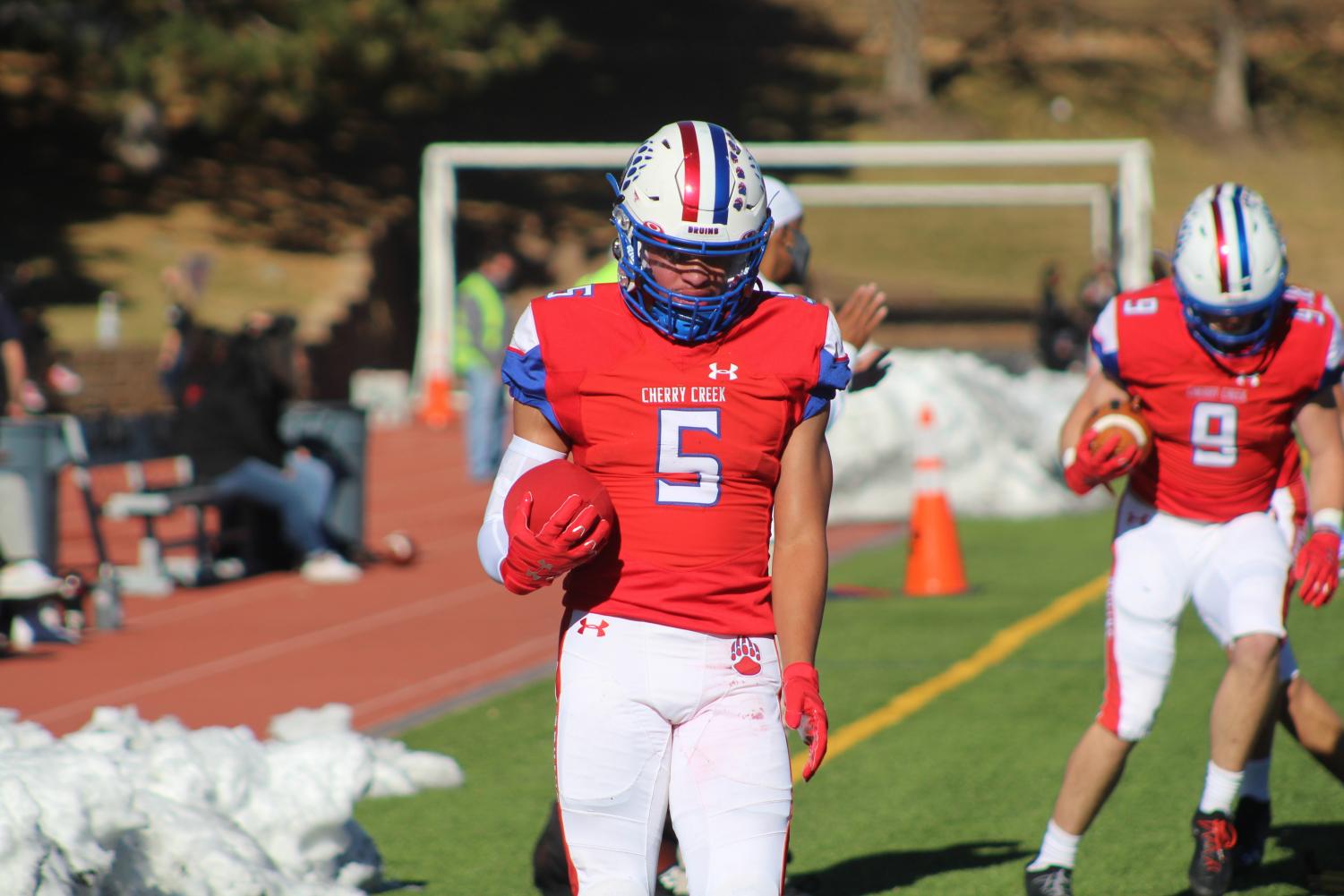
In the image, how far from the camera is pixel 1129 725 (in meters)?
5.27

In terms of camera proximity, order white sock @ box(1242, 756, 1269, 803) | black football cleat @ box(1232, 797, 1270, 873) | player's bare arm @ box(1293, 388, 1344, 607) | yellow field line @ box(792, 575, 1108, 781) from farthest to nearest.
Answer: yellow field line @ box(792, 575, 1108, 781)
white sock @ box(1242, 756, 1269, 803)
black football cleat @ box(1232, 797, 1270, 873)
player's bare arm @ box(1293, 388, 1344, 607)

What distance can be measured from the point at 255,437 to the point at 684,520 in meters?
8.72

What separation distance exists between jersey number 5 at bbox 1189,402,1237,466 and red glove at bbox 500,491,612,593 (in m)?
2.47

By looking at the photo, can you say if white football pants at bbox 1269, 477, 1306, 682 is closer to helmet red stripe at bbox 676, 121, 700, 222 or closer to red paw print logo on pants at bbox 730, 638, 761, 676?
red paw print logo on pants at bbox 730, 638, 761, 676

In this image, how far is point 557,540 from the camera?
11.5 feet

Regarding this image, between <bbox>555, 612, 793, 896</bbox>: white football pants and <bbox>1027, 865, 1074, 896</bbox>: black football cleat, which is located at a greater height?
<bbox>555, 612, 793, 896</bbox>: white football pants

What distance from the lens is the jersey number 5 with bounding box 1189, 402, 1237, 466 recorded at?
5414 millimetres

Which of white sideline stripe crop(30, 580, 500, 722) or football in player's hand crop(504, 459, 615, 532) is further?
white sideline stripe crop(30, 580, 500, 722)

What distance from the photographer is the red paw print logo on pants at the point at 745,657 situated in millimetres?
3697

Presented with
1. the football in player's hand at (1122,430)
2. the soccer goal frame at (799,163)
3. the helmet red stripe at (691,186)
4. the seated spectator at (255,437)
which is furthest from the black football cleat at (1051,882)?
the soccer goal frame at (799,163)

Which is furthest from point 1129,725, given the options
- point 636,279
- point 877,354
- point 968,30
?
point 968,30

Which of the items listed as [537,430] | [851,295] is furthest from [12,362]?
[537,430]

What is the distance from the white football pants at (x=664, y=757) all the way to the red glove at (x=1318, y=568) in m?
2.20

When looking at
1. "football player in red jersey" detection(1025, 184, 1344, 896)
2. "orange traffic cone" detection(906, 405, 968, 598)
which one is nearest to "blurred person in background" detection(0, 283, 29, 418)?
"orange traffic cone" detection(906, 405, 968, 598)
